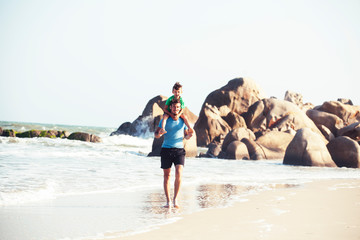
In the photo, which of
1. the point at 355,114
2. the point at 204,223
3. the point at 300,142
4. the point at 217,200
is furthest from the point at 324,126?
the point at 204,223

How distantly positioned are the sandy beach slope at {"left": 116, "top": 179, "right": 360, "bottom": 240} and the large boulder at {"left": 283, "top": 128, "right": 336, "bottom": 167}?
348 inches

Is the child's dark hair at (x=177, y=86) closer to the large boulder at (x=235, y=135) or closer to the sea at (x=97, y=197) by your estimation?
the sea at (x=97, y=197)

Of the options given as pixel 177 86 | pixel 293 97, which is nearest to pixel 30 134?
pixel 177 86

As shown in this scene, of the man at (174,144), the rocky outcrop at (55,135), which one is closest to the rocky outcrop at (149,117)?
the rocky outcrop at (55,135)

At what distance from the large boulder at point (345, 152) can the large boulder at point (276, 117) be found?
9903mm

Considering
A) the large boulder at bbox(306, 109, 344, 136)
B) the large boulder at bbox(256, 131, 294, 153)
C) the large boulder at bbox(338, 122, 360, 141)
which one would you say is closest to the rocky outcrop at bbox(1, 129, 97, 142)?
the large boulder at bbox(256, 131, 294, 153)

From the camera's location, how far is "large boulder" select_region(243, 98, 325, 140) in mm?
28886

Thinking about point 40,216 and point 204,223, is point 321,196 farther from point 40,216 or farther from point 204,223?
point 40,216

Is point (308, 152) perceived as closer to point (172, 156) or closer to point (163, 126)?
point (172, 156)

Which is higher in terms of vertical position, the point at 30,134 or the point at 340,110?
the point at 340,110

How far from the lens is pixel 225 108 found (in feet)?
106

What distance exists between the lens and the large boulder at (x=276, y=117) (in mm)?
28886

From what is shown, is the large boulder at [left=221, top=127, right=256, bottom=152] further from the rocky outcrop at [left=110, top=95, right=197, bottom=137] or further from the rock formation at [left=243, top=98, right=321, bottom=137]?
the rocky outcrop at [left=110, top=95, right=197, bottom=137]

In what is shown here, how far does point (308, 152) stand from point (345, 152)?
1840 mm
